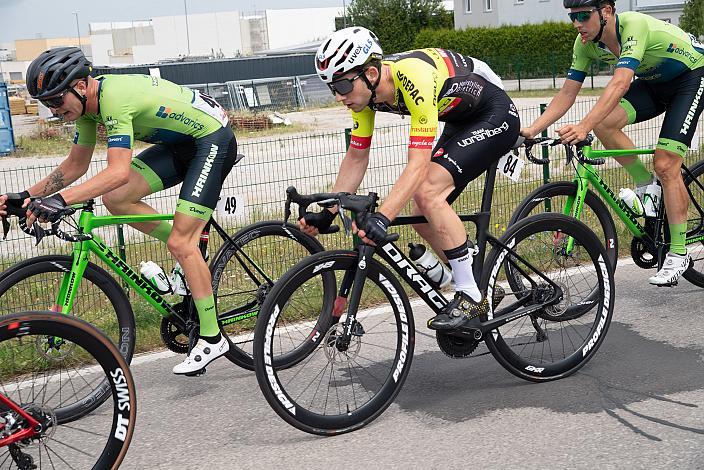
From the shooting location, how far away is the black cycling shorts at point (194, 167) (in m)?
5.53

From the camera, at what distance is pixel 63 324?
3963 millimetres

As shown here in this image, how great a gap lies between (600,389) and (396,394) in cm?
122

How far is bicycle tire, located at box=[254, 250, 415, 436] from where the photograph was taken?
4.63m

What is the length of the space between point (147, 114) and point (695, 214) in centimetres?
432

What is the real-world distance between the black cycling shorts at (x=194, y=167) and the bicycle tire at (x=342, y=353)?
835mm

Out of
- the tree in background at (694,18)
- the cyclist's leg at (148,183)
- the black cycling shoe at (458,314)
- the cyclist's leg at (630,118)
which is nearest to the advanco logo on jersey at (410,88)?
the black cycling shoe at (458,314)

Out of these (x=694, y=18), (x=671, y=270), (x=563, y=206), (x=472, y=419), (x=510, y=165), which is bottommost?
(x=472, y=419)

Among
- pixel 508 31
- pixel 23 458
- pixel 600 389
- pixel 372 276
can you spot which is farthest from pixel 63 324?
pixel 508 31

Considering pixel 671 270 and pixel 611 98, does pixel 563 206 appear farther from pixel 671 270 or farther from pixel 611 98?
pixel 671 270

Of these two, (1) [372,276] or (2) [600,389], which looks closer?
(1) [372,276]

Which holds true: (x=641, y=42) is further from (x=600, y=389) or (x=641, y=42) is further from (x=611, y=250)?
(x=600, y=389)

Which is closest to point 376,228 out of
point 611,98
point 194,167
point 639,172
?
point 194,167

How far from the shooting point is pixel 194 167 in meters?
5.61

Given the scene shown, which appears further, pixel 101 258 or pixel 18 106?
pixel 18 106
